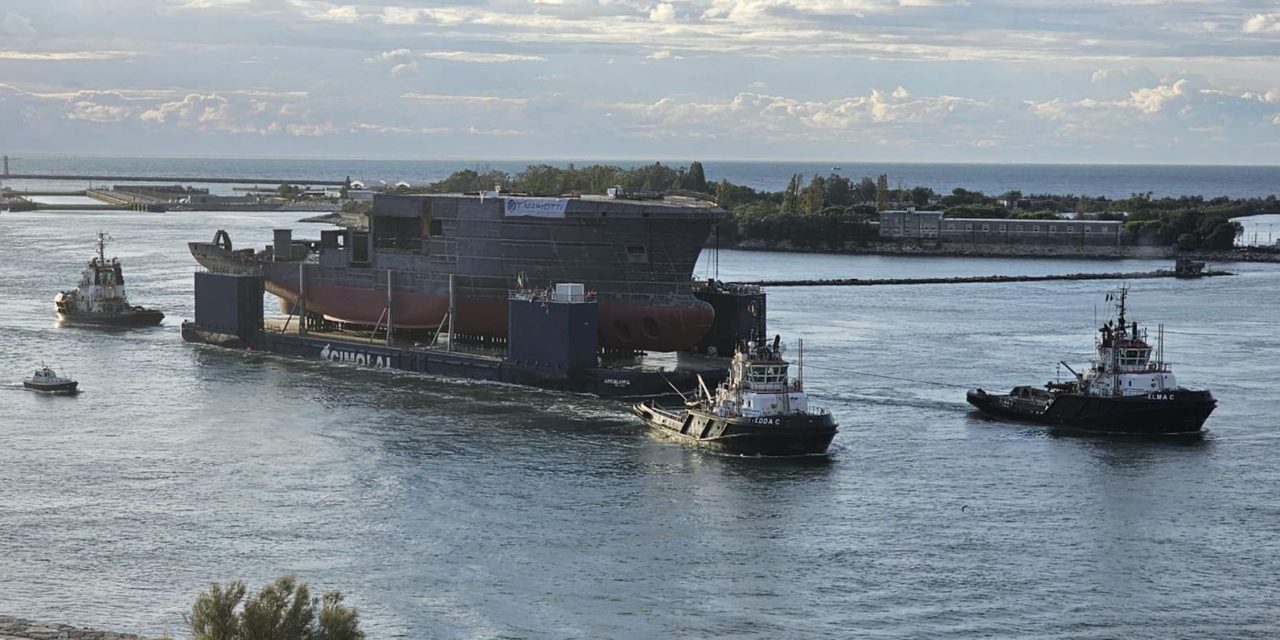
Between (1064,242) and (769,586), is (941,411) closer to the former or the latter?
(769,586)

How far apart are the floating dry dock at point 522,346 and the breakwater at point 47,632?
20.8 metres

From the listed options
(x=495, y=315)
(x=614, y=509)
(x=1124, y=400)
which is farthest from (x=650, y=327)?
(x=614, y=509)

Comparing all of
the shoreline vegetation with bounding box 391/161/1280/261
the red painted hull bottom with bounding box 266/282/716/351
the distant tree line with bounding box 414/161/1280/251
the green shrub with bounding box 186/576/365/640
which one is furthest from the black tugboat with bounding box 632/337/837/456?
the distant tree line with bounding box 414/161/1280/251

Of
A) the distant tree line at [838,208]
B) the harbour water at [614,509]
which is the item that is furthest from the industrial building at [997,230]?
the harbour water at [614,509]

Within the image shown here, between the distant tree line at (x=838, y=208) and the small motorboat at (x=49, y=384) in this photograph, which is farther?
the distant tree line at (x=838, y=208)

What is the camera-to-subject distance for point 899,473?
108 feet

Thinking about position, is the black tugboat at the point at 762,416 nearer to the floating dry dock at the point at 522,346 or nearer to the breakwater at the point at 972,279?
the floating dry dock at the point at 522,346

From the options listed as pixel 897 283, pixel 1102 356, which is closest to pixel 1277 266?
pixel 897 283

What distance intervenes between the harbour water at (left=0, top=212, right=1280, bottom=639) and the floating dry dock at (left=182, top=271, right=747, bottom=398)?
719mm

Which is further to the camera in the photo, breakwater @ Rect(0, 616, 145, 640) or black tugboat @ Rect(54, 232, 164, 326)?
black tugboat @ Rect(54, 232, 164, 326)

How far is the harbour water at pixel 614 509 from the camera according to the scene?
2445cm

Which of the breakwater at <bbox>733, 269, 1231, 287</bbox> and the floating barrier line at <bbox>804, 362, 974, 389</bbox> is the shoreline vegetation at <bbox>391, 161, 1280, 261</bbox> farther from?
the floating barrier line at <bbox>804, 362, 974, 389</bbox>

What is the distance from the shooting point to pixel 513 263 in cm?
4556

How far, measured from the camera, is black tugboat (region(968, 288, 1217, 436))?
3728cm
